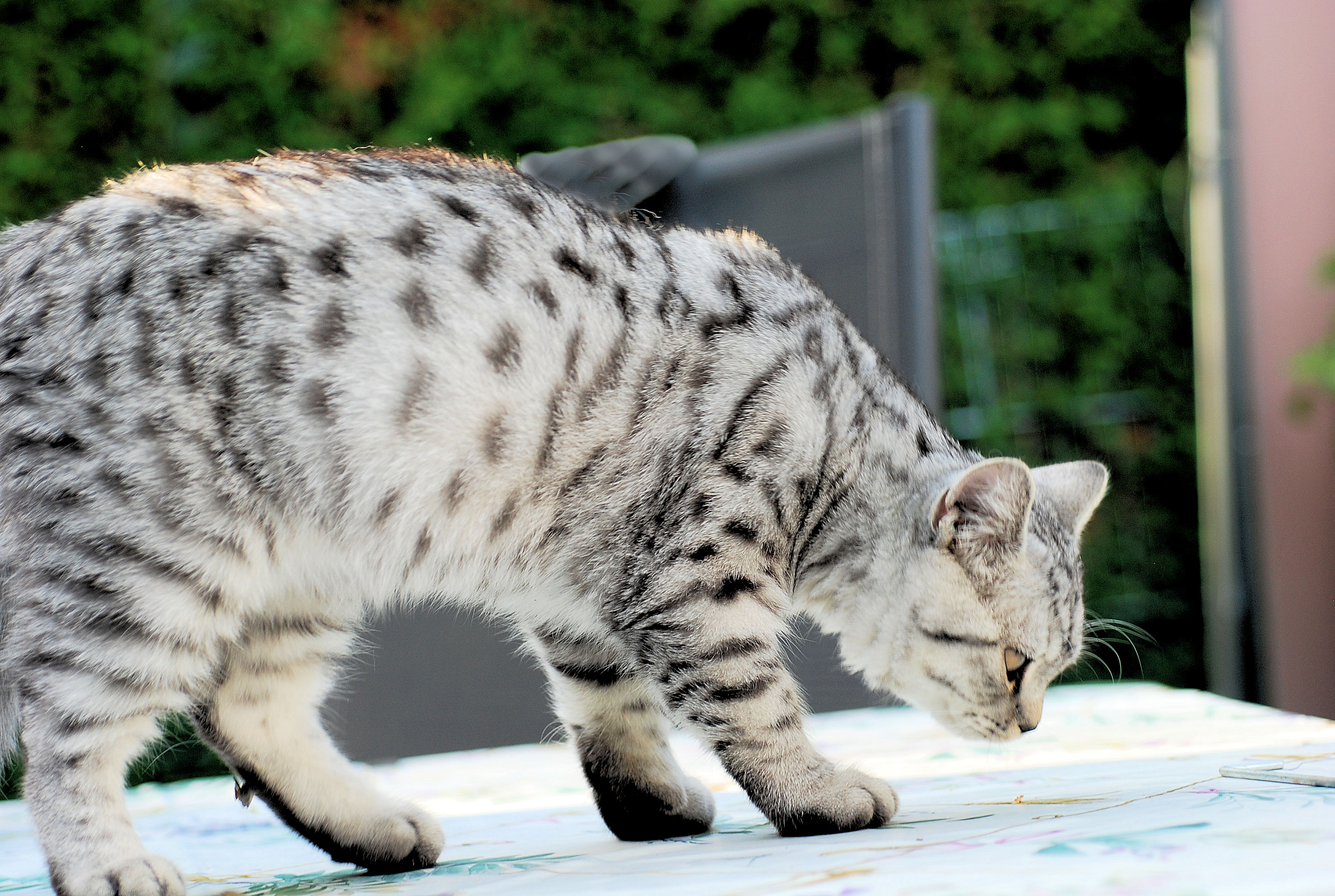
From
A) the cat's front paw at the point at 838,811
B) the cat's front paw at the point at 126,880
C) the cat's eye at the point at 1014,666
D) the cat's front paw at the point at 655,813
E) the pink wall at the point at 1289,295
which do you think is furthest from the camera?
the pink wall at the point at 1289,295

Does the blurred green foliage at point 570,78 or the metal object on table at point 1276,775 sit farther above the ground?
the blurred green foliage at point 570,78

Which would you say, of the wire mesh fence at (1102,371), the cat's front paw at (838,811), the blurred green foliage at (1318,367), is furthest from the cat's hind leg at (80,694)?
the blurred green foliage at (1318,367)

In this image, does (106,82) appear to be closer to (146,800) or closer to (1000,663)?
(146,800)

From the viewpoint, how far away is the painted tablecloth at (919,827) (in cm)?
96

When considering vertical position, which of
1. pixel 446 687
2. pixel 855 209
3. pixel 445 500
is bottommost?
pixel 446 687

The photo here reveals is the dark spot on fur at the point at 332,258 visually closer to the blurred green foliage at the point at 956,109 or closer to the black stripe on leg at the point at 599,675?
the black stripe on leg at the point at 599,675

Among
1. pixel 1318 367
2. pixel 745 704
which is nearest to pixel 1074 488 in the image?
pixel 745 704

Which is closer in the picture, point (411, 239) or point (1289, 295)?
point (411, 239)

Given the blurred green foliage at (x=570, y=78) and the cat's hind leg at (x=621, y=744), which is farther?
the blurred green foliage at (x=570, y=78)

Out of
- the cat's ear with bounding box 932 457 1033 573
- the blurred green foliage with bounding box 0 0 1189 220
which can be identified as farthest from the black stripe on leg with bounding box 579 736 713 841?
the blurred green foliage with bounding box 0 0 1189 220

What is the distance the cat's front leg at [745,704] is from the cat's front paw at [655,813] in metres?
0.11

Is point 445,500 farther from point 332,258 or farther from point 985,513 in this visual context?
point 985,513

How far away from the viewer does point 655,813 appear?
4.87ft

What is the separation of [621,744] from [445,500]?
42 centimetres
